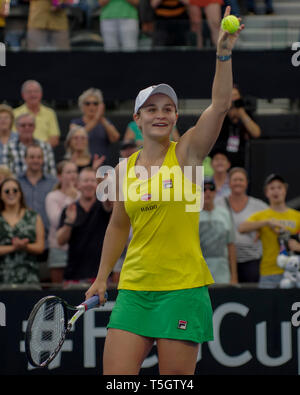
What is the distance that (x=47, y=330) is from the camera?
477 centimetres

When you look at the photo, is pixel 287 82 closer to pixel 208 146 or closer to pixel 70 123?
pixel 70 123

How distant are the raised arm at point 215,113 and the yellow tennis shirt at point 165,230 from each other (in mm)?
93

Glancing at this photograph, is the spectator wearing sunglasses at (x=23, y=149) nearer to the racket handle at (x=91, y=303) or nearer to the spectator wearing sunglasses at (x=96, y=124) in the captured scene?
the spectator wearing sunglasses at (x=96, y=124)

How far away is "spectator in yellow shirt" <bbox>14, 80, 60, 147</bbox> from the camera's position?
33.5ft

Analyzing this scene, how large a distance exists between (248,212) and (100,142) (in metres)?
2.16

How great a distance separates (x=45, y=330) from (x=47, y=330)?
14mm

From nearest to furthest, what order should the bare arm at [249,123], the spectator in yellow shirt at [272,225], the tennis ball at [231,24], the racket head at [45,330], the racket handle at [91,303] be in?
the tennis ball at [231,24], the racket head at [45,330], the racket handle at [91,303], the spectator in yellow shirt at [272,225], the bare arm at [249,123]

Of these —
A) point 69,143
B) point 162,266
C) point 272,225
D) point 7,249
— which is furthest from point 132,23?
point 162,266

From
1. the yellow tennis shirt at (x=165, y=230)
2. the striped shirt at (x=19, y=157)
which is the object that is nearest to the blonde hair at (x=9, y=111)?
the striped shirt at (x=19, y=157)

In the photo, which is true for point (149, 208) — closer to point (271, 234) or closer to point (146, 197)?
point (146, 197)

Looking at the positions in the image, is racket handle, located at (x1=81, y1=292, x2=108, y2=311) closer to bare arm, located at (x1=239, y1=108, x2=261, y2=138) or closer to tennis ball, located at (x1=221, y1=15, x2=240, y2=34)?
tennis ball, located at (x1=221, y1=15, x2=240, y2=34)

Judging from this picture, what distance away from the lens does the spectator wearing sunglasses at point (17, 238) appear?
27.2ft

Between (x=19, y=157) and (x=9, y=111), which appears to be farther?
(x=9, y=111)
